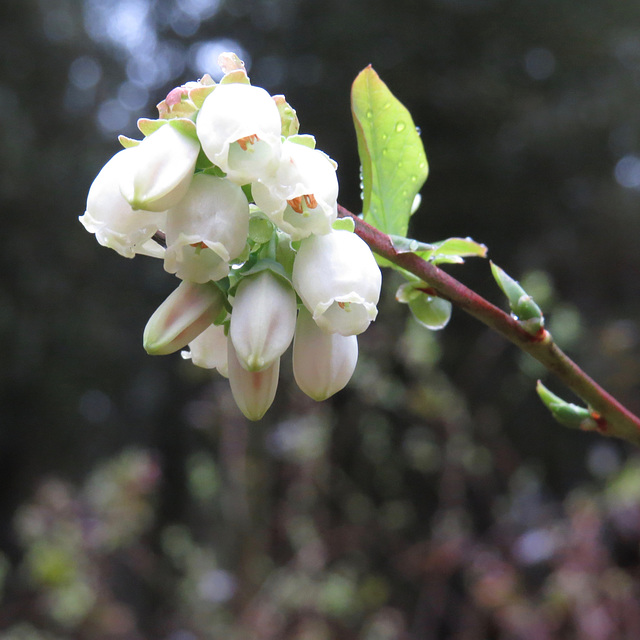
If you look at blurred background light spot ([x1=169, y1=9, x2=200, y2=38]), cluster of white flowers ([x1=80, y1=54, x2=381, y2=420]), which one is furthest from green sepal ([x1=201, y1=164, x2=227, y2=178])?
blurred background light spot ([x1=169, y1=9, x2=200, y2=38])

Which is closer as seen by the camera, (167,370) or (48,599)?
(48,599)

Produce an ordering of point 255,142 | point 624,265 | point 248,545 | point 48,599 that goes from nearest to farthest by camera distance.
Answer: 1. point 255,142
2. point 48,599
3. point 248,545
4. point 624,265

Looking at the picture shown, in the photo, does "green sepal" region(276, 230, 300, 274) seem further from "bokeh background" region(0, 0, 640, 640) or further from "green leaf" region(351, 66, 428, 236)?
"bokeh background" region(0, 0, 640, 640)

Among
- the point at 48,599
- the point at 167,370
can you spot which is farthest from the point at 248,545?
the point at 167,370

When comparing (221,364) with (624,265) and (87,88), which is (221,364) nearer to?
(624,265)

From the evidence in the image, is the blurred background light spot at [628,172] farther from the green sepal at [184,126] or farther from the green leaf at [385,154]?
the green sepal at [184,126]

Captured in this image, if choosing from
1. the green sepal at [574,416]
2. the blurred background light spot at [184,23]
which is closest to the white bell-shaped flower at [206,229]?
the green sepal at [574,416]
